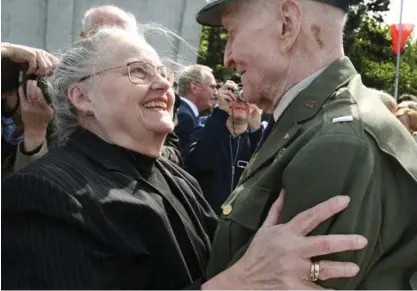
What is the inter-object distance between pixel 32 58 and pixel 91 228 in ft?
3.74

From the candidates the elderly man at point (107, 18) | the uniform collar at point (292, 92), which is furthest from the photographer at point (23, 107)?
the uniform collar at point (292, 92)

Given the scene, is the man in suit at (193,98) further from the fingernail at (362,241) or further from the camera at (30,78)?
the fingernail at (362,241)

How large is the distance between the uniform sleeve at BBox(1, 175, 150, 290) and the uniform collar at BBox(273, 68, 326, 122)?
0.71 m

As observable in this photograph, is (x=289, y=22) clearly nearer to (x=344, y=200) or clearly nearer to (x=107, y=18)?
(x=344, y=200)

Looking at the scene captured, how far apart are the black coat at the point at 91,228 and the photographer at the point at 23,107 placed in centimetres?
69

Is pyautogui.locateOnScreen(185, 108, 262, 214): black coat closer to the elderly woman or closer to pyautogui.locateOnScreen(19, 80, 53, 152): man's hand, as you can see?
pyautogui.locateOnScreen(19, 80, 53, 152): man's hand

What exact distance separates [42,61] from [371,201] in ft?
5.80

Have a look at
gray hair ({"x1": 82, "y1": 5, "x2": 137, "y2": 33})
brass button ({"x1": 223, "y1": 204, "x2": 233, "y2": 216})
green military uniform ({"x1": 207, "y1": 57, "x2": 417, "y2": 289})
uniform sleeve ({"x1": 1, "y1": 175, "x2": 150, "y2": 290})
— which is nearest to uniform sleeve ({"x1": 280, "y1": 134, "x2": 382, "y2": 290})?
green military uniform ({"x1": 207, "y1": 57, "x2": 417, "y2": 289})

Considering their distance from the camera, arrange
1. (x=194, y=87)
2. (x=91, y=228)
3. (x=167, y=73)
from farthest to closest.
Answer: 1. (x=194, y=87)
2. (x=167, y=73)
3. (x=91, y=228)

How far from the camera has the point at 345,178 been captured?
1547 mm

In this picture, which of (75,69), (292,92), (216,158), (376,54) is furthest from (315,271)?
(376,54)

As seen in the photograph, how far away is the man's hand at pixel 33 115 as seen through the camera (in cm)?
292

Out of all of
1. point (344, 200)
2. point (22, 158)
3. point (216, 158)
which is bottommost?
point (216, 158)

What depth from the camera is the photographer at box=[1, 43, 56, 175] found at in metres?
2.79
